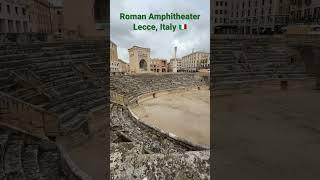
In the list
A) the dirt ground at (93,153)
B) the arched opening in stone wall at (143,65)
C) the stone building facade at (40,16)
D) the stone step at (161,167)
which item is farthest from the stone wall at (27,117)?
the arched opening in stone wall at (143,65)

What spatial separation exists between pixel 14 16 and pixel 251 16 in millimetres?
37055

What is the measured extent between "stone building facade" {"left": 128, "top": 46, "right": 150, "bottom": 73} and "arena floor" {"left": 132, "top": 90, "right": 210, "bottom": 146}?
23.2ft

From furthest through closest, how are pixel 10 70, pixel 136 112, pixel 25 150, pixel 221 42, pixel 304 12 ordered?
pixel 304 12 → pixel 221 42 → pixel 136 112 → pixel 10 70 → pixel 25 150

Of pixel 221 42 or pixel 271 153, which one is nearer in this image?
pixel 271 153

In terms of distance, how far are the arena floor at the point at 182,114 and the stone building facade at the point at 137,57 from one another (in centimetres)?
708

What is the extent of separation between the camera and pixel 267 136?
16.1 metres

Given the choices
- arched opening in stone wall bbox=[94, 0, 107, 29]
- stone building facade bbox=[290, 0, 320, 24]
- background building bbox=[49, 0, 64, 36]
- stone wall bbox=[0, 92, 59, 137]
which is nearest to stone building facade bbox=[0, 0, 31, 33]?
background building bbox=[49, 0, 64, 36]

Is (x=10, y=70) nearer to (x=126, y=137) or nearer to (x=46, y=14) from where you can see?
(x=126, y=137)

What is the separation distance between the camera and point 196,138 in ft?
53.8

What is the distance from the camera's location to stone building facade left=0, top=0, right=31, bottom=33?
2617cm

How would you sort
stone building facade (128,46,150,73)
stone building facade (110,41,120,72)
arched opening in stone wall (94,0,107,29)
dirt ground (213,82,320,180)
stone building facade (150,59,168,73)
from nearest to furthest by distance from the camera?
dirt ground (213,82,320,180) < stone building facade (110,41,120,72) < stone building facade (128,46,150,73) < arched opening in stone wall (94,0,107,29) < stone building facade (150,59,168,73)

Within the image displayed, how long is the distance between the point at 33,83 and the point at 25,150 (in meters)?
6.38

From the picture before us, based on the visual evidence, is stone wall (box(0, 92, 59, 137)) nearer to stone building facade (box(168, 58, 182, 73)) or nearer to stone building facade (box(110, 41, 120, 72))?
stone building facade (box(110, 41, 120, 72))

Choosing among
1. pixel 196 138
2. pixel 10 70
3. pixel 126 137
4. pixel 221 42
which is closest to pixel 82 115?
pixel 126 137
